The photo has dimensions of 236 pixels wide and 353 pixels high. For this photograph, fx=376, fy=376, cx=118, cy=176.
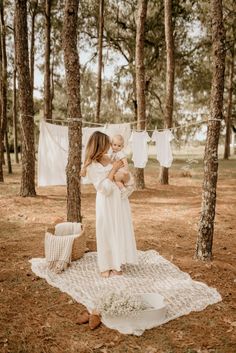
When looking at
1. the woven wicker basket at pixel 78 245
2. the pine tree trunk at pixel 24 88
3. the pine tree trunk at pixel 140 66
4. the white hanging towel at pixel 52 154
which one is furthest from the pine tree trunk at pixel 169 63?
the woven wicker basket at pixel 78 245

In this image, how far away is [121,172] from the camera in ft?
15.2

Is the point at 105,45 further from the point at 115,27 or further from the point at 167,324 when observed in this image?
the point at 167,324

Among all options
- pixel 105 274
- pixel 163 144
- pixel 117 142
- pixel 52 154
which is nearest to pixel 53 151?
pixel 52 154

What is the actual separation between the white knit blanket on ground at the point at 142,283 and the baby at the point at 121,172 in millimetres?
1056

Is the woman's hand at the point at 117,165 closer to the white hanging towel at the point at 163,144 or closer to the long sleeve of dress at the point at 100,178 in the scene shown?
the long sleeve of dress at the point at 100,178

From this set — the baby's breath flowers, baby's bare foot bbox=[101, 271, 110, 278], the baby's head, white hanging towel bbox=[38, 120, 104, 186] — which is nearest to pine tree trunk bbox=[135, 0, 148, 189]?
white hanging towel bbox=[38, 120, 104, 186]

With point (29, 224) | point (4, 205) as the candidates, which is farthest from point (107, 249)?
point (4, 205)

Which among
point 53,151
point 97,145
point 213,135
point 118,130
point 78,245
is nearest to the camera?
point 97,145

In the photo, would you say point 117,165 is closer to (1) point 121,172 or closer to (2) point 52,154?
(1) point 121,172

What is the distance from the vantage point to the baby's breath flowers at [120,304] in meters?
3.53

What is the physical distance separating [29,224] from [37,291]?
10.6ft

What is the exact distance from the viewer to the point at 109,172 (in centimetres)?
461

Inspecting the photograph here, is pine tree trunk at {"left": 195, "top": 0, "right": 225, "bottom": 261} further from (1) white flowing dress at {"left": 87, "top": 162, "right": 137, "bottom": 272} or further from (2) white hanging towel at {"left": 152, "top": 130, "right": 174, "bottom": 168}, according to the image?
(2) white hanging towel at {"left": 152, "top": 130, "right": 174, "bottom": 168}

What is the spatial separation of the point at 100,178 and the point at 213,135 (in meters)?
1.62
